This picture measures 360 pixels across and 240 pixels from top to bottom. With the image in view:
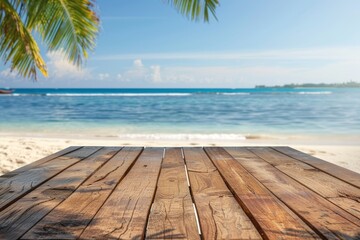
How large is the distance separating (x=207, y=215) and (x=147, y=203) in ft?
0.79

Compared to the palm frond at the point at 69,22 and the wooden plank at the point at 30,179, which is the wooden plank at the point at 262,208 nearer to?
the wooden plank at the point at 30,179

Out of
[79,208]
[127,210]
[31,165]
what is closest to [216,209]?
[127,210]

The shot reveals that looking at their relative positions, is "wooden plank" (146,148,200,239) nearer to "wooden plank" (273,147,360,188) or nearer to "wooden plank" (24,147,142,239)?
"wooden plank" (24,147,142,239)

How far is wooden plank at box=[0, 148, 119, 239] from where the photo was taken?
1.05m

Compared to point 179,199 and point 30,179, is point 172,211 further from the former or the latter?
point 30,179

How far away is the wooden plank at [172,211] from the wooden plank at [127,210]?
3 cm

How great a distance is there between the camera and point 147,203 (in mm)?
1287

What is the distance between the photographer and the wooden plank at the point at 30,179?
1379 millimetres

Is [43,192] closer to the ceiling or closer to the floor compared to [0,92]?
closer to the ceiling

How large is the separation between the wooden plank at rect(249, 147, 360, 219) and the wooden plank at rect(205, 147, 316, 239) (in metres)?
0.22

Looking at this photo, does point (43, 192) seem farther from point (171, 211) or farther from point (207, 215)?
point (207, 215)

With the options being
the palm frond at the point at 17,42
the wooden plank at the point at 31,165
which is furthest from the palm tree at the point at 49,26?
the wooden plank at the point at 31,165

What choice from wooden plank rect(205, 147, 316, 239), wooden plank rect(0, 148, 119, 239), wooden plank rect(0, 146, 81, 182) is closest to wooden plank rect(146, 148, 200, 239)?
wooden plank rect(205, 147, 316, 239)

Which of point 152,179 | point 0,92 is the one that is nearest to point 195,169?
point 152,179
